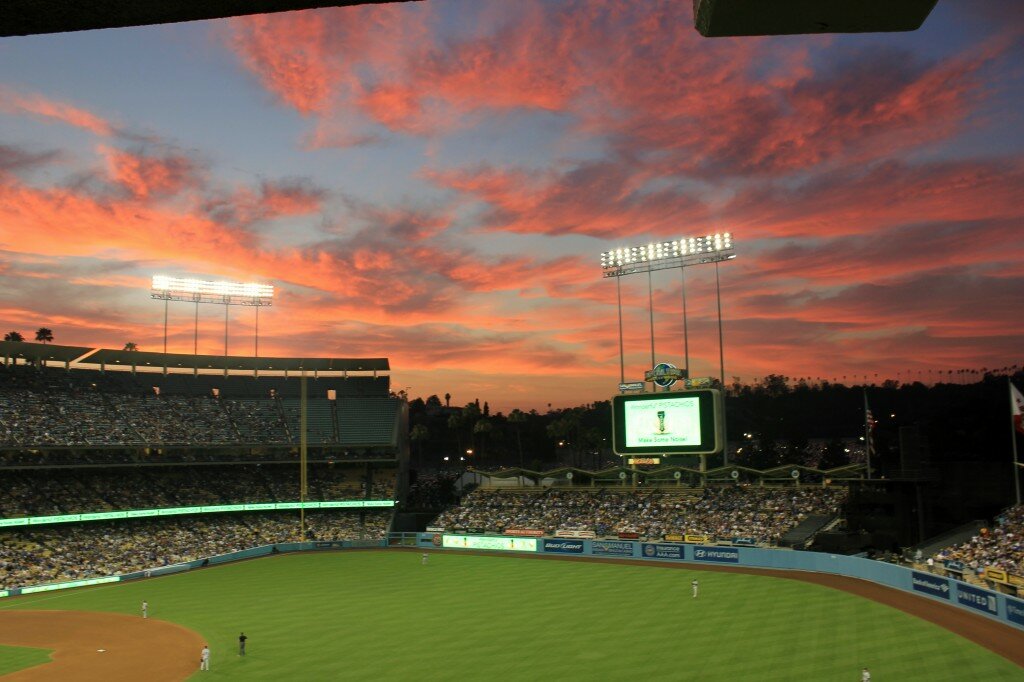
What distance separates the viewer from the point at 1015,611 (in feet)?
118

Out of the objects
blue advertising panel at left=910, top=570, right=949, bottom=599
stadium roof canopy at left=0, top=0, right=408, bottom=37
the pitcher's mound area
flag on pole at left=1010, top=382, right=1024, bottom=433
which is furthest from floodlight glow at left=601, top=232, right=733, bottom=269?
stadium roof canopy at left=0, top=0, right=408, bottom=37

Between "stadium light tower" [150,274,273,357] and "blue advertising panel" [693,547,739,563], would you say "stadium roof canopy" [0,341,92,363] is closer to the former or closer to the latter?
"stadium light tower" [150,274,273,357]

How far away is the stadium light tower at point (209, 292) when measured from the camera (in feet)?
284

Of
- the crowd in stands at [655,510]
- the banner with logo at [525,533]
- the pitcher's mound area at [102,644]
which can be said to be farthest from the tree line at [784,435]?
the pitcher's mound area at [102,644]

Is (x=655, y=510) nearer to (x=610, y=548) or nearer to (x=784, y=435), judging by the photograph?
(x=610, y=548)

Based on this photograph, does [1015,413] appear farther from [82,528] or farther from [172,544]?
[82,528]

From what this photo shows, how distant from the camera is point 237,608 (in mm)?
47125

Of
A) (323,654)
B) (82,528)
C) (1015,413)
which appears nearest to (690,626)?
(323,654)

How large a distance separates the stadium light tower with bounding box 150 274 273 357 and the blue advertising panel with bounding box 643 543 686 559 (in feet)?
164

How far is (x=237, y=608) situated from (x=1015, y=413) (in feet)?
158

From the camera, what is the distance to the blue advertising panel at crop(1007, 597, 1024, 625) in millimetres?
35500

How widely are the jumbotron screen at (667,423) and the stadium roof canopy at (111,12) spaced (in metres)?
63.9

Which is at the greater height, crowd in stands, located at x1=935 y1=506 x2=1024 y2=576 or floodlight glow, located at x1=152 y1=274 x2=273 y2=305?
floodlight glow, located at x1=152 y1=274 x2=273 y2=305

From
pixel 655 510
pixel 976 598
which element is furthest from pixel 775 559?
pixel 976 598
